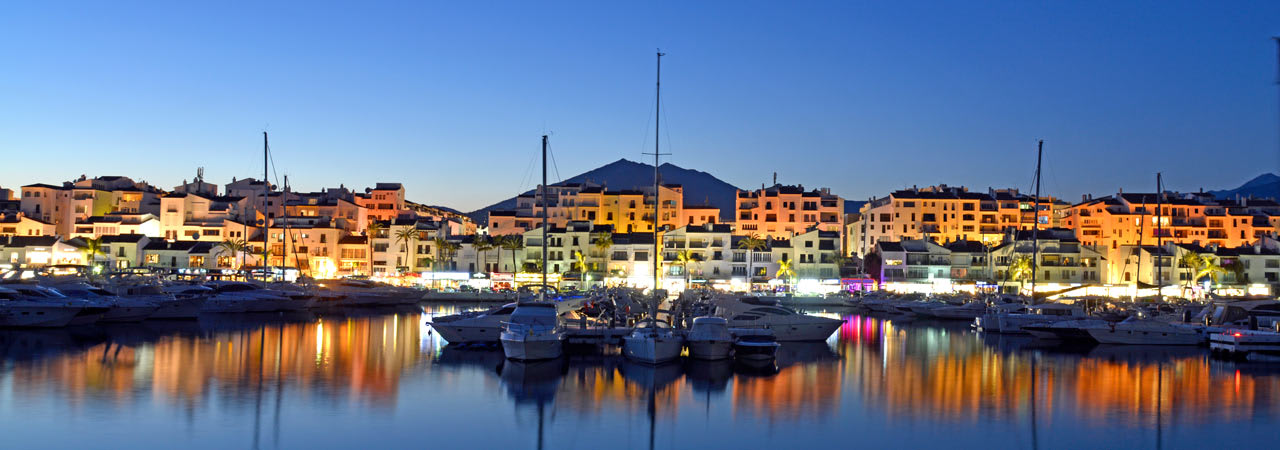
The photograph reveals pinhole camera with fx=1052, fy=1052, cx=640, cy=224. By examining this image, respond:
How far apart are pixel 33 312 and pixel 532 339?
25164mm

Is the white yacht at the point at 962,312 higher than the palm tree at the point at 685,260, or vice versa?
the palm tree at the point at 685,260

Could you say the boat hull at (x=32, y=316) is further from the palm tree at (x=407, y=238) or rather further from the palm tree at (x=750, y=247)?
the palm tree at (x=750, y=247)

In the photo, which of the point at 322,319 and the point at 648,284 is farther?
the point at 648,284

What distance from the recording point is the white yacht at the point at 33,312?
45500mm

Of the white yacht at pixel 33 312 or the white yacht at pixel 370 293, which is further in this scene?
the white yacht at pixel 370 293

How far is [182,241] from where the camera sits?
94625mm

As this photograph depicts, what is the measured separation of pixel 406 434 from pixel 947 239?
85.0m

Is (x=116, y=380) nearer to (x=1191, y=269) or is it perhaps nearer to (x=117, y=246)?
(x=117, y=246)

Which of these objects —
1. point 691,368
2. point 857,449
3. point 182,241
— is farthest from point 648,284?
point 857,449

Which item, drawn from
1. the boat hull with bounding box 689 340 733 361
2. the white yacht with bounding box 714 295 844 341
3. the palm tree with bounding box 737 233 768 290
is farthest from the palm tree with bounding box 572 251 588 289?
the boat hull with bounding box 689 340 733 361

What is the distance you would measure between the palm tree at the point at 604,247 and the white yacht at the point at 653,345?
52.6 metres

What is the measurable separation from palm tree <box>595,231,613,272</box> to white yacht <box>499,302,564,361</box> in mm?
52350

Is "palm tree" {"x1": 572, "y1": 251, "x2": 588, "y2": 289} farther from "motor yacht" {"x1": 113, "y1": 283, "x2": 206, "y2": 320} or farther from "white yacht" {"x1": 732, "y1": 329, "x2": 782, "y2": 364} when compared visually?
"white yacht" {"x1": 732, "y1": 329, "x2": 782, "y2": 364}

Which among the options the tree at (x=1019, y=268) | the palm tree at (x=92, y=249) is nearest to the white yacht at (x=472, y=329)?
the tree at (x=1019, y=268)
